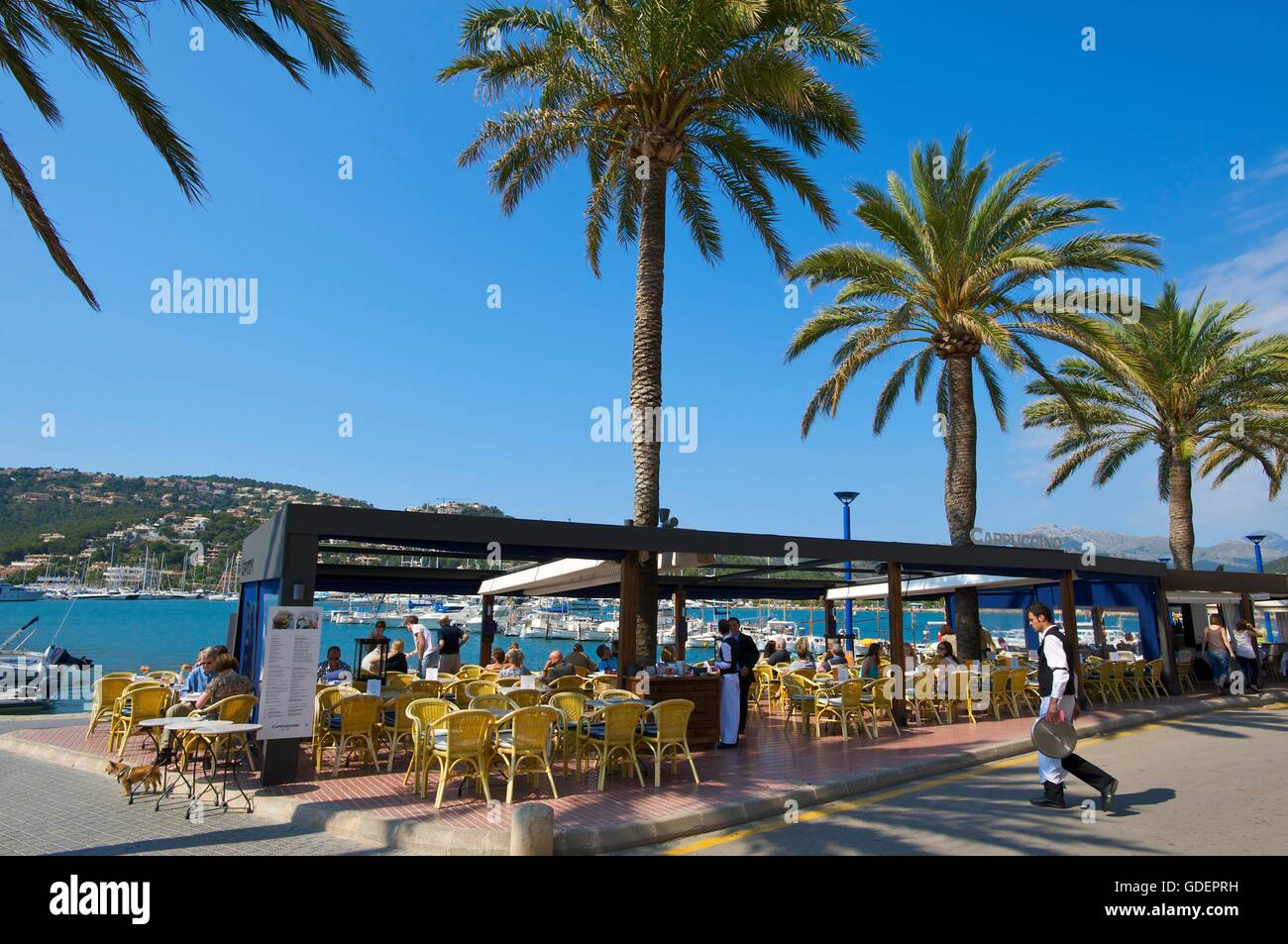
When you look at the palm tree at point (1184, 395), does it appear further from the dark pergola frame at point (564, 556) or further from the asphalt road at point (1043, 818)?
the asphalt road at point (1043, 818)

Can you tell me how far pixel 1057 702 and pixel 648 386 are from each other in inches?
330

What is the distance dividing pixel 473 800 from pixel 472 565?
1182cm

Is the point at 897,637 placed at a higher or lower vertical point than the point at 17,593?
higher

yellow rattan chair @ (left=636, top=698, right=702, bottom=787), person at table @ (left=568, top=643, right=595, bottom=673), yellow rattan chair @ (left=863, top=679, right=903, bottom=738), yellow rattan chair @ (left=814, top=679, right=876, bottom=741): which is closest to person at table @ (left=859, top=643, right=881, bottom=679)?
yellow rattan chair @ (left=863, top=679, right=903, bottom=738)

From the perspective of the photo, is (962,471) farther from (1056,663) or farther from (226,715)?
(226,715)

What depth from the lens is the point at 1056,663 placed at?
24.5ft

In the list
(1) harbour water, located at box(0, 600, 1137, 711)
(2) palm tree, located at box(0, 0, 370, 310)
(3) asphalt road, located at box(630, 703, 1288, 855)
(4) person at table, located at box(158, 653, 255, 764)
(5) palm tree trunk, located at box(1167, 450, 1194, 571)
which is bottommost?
(1) harbour water, located at box(0, 600, 1137, 711)

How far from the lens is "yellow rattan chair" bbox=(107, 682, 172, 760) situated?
9.88 meters

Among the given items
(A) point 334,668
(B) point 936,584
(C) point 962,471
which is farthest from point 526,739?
(C) point 962,471

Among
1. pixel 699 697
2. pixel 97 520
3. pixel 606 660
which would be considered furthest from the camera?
pixel 97 520

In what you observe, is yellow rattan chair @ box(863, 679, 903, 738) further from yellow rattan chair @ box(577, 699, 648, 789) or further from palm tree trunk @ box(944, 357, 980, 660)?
palm tree trunk @ box(944, 357, 980, 660)

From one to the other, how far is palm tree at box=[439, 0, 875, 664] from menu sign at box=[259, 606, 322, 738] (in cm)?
480

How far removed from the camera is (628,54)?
1324 cm
